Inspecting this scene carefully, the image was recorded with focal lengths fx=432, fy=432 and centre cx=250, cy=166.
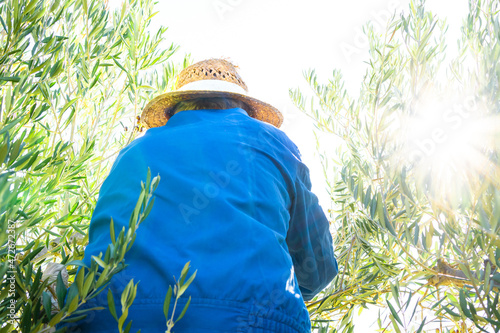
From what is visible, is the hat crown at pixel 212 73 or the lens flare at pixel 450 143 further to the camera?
the hat crown at pixel 212 73

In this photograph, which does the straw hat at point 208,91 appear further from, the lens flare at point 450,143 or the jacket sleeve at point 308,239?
the lens flare at point 450,143

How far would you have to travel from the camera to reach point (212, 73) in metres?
2.05

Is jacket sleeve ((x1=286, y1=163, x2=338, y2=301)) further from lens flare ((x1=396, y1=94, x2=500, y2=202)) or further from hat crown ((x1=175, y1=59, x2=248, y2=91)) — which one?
hat crown ((x1=175, y1=59, x2=248, y2=91))

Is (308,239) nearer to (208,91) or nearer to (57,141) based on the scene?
(208,91)

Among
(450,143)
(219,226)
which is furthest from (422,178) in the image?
(219,226)

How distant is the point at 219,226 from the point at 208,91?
0.73 m

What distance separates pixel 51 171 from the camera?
166cm

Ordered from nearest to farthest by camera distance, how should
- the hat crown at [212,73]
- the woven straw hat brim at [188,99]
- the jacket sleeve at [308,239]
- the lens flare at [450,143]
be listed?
the lens flare at [450,143]
the jacket sleeve at [308,239]
the woven straw hat brim at [188,99]
the hat crown at [212,73]

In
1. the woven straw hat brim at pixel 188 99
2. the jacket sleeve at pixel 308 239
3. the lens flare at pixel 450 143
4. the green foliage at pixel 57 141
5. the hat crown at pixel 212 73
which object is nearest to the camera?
the green foliage at pixel 57 141

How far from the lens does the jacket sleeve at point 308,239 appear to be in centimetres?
158

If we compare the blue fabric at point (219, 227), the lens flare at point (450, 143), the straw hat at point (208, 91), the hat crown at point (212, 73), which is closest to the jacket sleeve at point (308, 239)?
the blue fabric at point (219, 227)

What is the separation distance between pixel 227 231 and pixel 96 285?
401mm

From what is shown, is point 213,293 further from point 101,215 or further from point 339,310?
point 339,310

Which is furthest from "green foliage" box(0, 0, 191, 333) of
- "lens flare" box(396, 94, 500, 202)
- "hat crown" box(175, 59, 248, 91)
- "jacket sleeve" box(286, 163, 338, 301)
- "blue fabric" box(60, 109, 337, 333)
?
"lens flare" box(396, 94, 500, 202)
